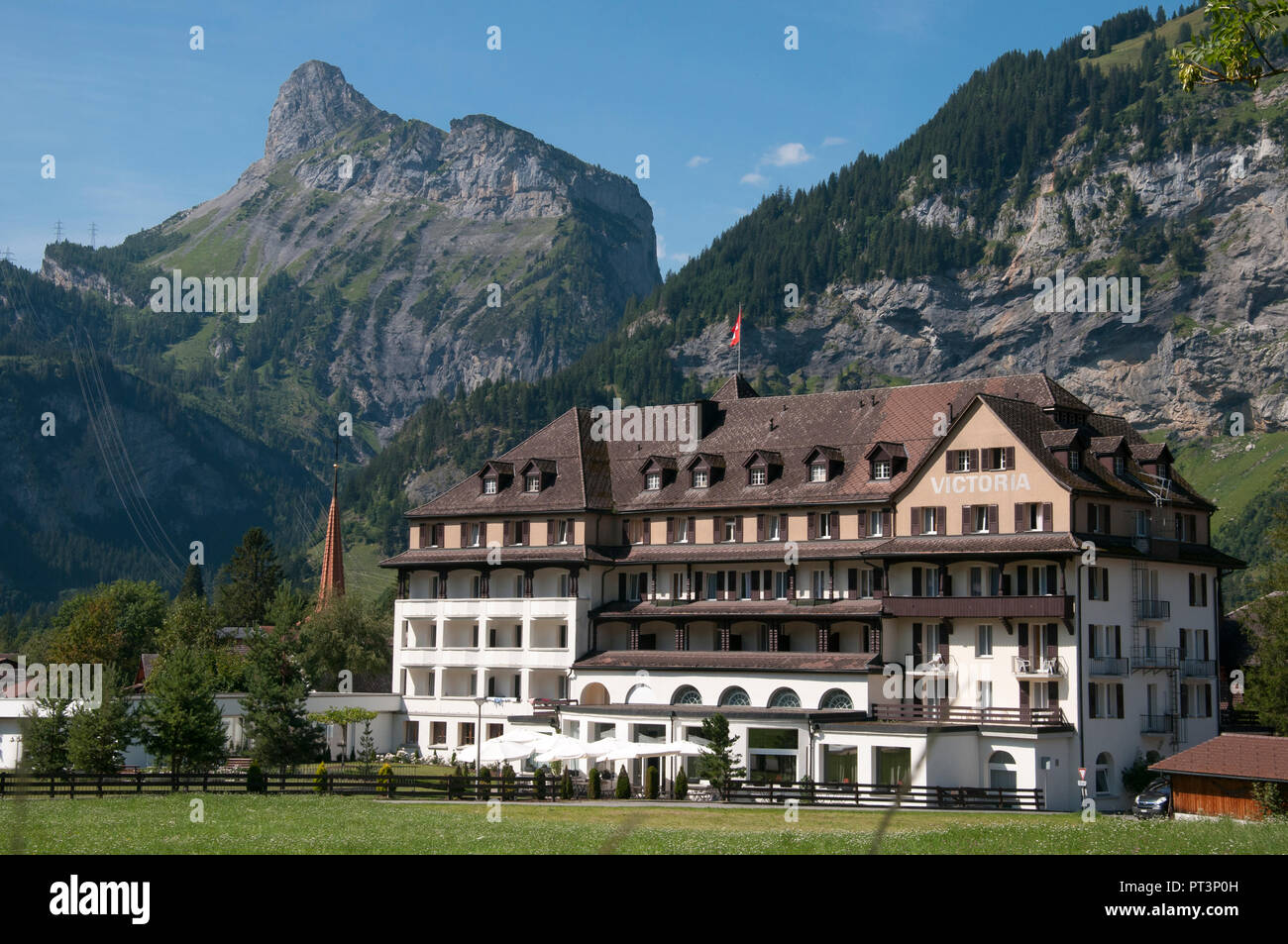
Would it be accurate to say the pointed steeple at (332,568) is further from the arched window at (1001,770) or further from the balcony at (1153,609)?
the balcony at (1153,609)

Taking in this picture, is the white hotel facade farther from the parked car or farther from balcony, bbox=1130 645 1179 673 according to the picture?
the parked car

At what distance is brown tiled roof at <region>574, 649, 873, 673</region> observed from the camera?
76000 mm

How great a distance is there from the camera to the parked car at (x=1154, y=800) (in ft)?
213

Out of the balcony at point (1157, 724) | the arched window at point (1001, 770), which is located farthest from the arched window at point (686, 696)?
the balcony at point (1157, 724)

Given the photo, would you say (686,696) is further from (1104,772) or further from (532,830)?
(532,830)

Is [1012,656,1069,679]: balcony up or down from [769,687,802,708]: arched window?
up

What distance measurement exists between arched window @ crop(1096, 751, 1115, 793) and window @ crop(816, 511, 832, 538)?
1925cm

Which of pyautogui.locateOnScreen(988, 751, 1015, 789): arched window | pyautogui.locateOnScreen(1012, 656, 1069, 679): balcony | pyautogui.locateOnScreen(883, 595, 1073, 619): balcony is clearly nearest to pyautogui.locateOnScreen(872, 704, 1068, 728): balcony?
pyautogui.locateOnScreen(988, 751, 1015, 789): arched window

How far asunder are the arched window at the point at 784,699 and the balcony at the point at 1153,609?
1901cm

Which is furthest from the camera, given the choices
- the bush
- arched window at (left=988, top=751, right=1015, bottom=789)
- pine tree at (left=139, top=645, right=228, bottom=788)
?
arched window at (left=988, top=751, right=1015, bottom=789)

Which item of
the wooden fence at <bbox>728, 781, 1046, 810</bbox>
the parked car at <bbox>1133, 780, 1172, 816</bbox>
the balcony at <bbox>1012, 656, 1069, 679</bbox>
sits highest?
the balcony at <bbox>1012, 656, 1069, 679</bbox>

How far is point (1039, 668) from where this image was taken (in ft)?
238
